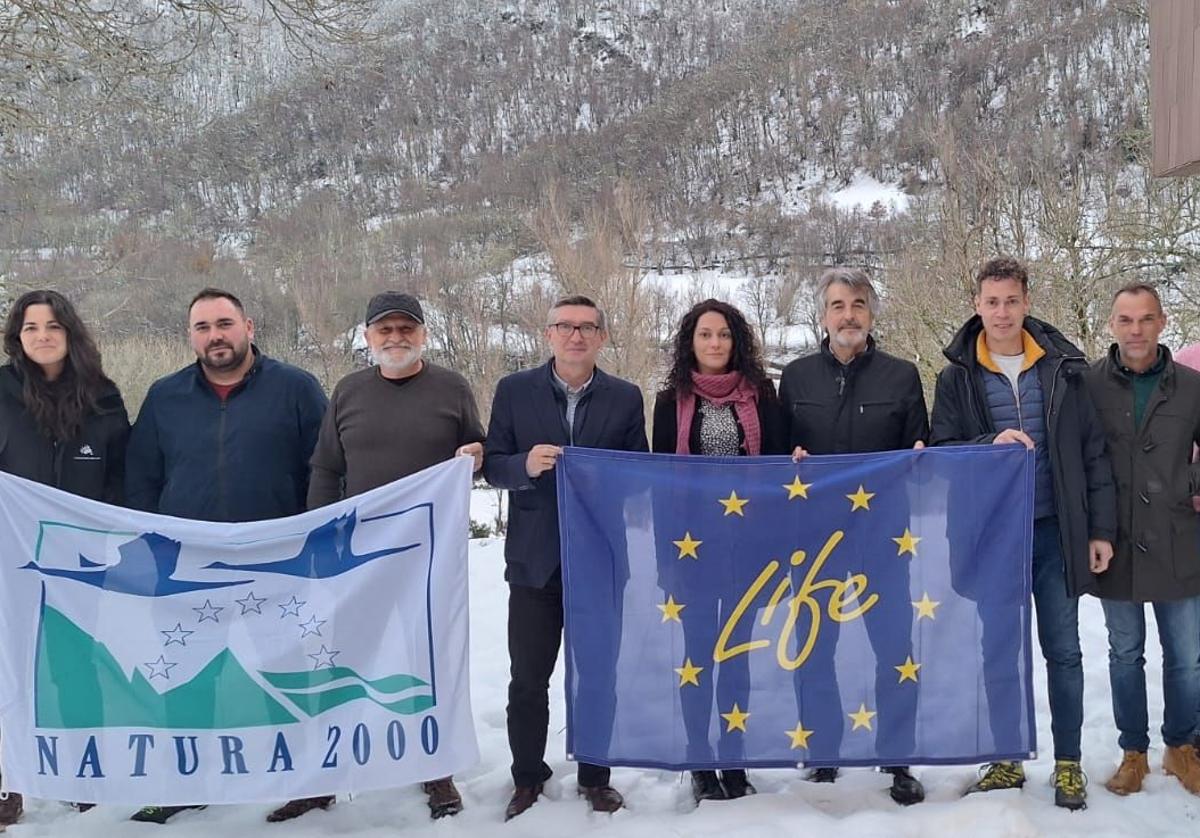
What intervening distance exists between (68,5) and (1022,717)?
5.95 metres

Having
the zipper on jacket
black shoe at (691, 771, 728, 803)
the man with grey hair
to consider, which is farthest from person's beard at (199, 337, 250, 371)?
black shoe at (691, 771, 728, 803)

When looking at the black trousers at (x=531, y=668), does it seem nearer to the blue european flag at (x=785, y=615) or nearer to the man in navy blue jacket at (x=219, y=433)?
the blue european flag at (x=785, y=615)

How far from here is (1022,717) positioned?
126 inches

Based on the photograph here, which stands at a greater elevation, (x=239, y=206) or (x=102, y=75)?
(x=239, y=206)

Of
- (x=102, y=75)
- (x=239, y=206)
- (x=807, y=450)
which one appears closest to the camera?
(x=807, y=450)

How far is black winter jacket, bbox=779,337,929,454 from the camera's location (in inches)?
129

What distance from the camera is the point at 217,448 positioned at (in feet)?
10.9

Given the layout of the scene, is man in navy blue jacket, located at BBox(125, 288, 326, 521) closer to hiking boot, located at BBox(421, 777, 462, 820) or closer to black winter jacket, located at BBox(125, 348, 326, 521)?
black winter jacket, located at BBox(125, 348, 326, 521)

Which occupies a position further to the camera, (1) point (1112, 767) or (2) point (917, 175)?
(2) point (917, 175)

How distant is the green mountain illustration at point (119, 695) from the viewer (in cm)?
310

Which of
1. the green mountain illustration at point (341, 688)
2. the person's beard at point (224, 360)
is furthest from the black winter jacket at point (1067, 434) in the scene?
the person's beard at point (224, 360)

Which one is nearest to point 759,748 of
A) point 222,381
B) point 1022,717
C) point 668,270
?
point 1022,717

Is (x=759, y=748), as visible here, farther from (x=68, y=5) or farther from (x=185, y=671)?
(x=68, y=5)

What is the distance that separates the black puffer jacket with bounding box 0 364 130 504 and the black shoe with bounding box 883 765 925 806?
3.07 m
